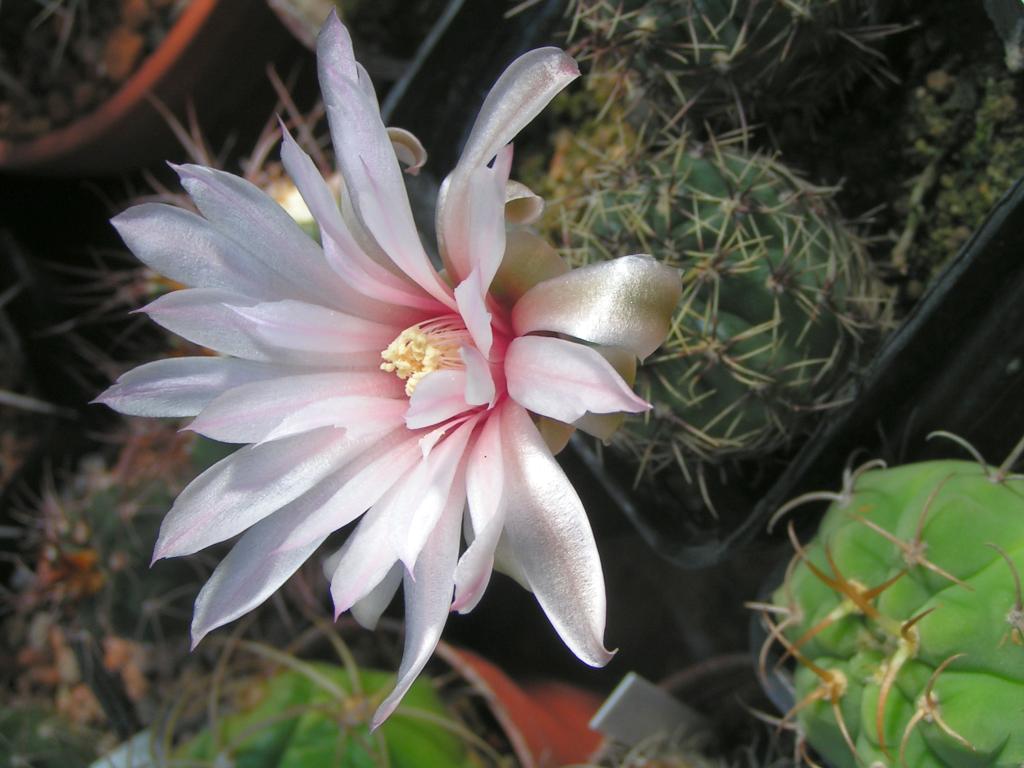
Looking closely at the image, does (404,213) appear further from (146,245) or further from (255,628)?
(255,628)

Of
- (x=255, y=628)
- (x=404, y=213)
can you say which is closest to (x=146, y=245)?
(x=404, y=213)

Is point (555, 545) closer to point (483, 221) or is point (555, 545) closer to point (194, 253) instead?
point (483, 221)

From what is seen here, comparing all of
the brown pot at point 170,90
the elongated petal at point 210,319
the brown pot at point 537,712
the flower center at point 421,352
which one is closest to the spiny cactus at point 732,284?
the flower center at point 421,352

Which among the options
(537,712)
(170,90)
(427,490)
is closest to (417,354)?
(427,490)

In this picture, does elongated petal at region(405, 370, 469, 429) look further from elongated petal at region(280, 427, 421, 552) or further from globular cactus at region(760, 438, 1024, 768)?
globular cactus at region(760, 438, 1024, 768)

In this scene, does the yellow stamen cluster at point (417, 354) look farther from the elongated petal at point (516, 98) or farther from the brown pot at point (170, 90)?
the brown pot at point (170, 90)

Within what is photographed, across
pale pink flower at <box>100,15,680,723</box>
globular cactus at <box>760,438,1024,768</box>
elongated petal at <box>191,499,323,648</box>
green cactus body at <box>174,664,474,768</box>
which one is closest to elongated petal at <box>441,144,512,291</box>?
pale pink flower at <box>100,15,680,723</box>

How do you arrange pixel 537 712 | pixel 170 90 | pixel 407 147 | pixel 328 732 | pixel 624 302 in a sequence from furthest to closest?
pixel 170 90
pixel 537 712
pixel 328 732
pixel 407 147
pixel 624 302
